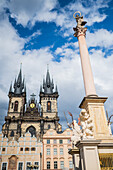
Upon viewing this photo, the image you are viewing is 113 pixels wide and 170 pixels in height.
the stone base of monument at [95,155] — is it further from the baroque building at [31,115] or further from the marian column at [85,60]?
the baroque building at [31,115]

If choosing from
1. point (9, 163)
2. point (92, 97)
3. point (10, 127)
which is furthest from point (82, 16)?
point (10, 127)

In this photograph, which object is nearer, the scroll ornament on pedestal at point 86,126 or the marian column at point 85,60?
the scroll ornament on pedestal at point 86,126

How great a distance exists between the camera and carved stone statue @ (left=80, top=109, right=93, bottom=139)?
6.25 meters

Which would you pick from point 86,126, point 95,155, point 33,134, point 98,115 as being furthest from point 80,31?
point 33,134

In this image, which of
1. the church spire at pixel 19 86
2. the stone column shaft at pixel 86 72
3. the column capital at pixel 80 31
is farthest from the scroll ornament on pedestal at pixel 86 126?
the church spire at pixel 19 86

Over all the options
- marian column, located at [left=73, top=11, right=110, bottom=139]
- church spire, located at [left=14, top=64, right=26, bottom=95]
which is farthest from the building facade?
marian column, located at [left=73, top=11, right=110, bottom=139]

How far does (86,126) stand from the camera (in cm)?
652

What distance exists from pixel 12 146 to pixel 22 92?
29620mm

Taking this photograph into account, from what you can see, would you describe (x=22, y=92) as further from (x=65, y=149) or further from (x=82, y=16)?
(x=82, y=16)

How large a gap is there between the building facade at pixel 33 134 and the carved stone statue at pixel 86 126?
20560mm

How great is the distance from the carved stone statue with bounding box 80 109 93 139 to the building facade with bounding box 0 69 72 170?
67.5 feet

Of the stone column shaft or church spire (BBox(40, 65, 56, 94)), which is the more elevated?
church spire (BBox(40, 65, 56, 94))

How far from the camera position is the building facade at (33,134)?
24.1 m

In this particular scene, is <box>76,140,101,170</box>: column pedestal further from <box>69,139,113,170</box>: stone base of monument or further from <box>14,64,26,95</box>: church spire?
<box>14,64,26,95</box>: church spire
